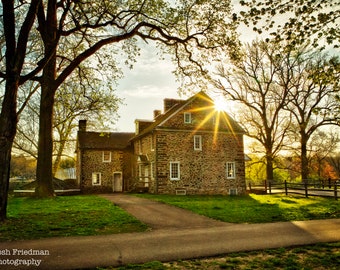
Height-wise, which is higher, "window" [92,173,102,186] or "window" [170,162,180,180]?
"window" [170,162,180,180]

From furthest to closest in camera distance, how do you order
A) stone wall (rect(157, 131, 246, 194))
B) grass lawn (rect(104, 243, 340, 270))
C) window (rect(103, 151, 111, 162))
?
window (rect(103, 151, 111, 162))
stone wall (rect(157, 131, 246, 194))
grass lawn (rect(104, 243, 340, 270))

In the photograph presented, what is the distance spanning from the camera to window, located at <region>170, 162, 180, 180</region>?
2809cm

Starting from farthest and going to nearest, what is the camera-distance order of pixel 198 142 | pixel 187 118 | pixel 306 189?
pixel 198 142 → pixel 187 118 → pixel 306 189

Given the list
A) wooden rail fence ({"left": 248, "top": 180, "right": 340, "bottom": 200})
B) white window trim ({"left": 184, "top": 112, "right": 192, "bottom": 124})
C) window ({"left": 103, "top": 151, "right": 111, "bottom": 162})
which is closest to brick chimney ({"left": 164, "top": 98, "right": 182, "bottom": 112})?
white window trim ({"left": 184, "top": 112, "right": 192, "bottom": 124})

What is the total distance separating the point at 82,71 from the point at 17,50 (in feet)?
36.0

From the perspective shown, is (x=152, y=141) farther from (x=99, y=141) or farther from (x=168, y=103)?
(x=99, y=141)

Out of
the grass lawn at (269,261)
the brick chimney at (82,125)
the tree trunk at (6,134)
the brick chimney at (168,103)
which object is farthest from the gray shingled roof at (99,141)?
the grass lawn at (269,261)

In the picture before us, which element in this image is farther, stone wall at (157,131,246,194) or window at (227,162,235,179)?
window at (227,162,235,179)

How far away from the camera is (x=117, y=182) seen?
123ft

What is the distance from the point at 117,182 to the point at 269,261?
3218 cm

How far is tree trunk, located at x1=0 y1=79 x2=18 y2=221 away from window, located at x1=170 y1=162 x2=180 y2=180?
1854cm

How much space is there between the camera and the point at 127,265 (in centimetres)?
615

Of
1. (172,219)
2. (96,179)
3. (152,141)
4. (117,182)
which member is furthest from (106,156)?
(172,219)

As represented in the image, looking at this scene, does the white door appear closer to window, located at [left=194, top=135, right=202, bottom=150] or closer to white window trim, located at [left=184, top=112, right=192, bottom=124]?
window, located at [left=194, top=135, right=202, bottom=150]
